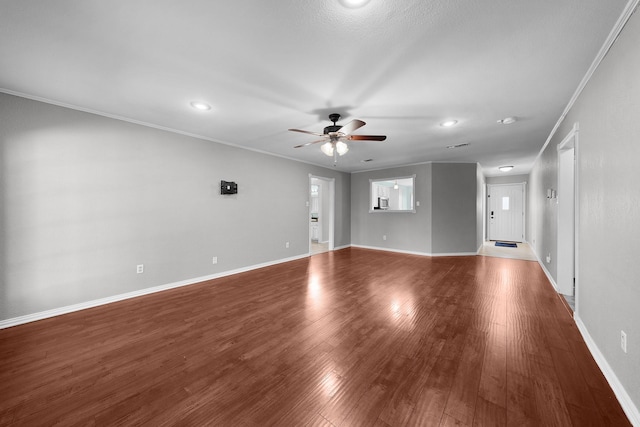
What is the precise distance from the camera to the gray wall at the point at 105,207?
8.27 ft

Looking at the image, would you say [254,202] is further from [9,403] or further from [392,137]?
[9,403]

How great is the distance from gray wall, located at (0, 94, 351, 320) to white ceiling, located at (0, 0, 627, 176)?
366mm

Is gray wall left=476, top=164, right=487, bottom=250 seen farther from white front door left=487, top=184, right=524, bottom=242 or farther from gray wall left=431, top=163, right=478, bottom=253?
white front door left=487, top=184, right=524, bottom=242

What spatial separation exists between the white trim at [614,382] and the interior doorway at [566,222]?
1476 mm

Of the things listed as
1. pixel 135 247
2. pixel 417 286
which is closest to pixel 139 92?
pixel 135 247

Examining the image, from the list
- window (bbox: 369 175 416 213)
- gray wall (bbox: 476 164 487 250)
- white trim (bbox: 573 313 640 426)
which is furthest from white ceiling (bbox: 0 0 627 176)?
window (bbox: 369 175 416 213)

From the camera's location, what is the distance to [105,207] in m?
3.06

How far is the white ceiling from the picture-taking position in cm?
146

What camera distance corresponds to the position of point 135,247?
3301 millimetres

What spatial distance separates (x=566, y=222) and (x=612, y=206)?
6.94ft

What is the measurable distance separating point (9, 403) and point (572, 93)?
537 centimetres

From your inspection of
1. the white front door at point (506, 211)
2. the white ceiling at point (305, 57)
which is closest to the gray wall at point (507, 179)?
the white front door at point (506, 211)

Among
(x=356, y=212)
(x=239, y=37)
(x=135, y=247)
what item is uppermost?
(x=239, y=37)

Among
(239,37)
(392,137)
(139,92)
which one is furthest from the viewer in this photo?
(392,137)
